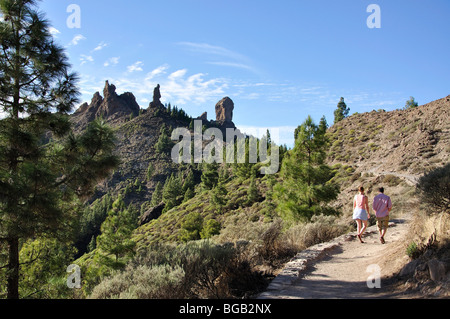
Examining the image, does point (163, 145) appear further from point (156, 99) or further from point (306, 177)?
point (306, 177)

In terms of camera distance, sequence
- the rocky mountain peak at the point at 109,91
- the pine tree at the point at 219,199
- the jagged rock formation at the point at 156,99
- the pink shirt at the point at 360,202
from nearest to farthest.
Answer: the pink shirt at the point at 360,202 < the pine tree at the point at 219,199 < the jagged rock formation at the point at 156,99 < the rocky mountain peak at the point at 109,91

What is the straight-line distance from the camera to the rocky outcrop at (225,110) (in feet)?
616

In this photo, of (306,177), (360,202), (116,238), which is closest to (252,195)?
(116,238)

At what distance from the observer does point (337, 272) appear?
611cm

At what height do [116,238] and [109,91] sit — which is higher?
[109,91]

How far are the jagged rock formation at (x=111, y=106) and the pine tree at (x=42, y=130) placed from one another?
473ft

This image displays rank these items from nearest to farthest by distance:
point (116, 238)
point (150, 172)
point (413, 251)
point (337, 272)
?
point (413, 251) < point (337, 272) < point (116, 238) < point (150, 172)

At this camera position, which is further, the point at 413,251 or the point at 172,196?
the point at 172,196

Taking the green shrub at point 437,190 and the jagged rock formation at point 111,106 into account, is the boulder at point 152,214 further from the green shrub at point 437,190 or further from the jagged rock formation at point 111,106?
the jagged rock formation at point 111,106

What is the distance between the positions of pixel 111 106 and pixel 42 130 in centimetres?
15699

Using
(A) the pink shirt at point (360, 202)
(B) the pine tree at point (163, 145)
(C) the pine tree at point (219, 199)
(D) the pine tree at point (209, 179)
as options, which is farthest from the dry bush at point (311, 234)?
(B) the pine tree at point (163, 145)

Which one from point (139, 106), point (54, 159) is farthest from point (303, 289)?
point (139, 106)
